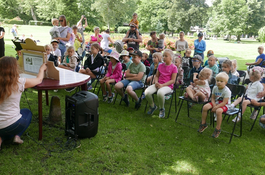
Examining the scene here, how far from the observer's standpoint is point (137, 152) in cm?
334

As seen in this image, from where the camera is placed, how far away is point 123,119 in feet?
14.9

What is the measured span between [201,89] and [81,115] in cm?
250

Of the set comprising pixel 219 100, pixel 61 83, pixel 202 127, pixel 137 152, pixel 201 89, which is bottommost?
pixel 137 152

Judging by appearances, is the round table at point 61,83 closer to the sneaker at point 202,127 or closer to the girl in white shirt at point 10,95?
the girl in white shirt at point 10,95

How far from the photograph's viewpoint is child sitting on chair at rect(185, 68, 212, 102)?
4336 mm

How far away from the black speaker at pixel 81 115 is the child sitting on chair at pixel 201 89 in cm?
202

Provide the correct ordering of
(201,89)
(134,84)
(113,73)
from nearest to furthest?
(201,89), (134,84), (113,73)

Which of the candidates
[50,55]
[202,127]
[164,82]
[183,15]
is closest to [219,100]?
[202,127]

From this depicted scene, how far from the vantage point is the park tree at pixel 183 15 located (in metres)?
45.1

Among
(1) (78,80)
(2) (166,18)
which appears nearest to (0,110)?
(1) (78,80)

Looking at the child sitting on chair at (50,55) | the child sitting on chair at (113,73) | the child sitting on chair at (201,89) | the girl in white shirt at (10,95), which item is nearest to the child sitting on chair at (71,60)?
the child sitting on chair at (50,55)

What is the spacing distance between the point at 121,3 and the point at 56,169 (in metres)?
26.5

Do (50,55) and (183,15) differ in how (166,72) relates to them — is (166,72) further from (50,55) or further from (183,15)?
(183,15)

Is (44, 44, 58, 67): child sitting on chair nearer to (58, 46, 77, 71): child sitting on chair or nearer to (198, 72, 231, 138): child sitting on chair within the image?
(58, 46, 77, 71): child sitting on chair
